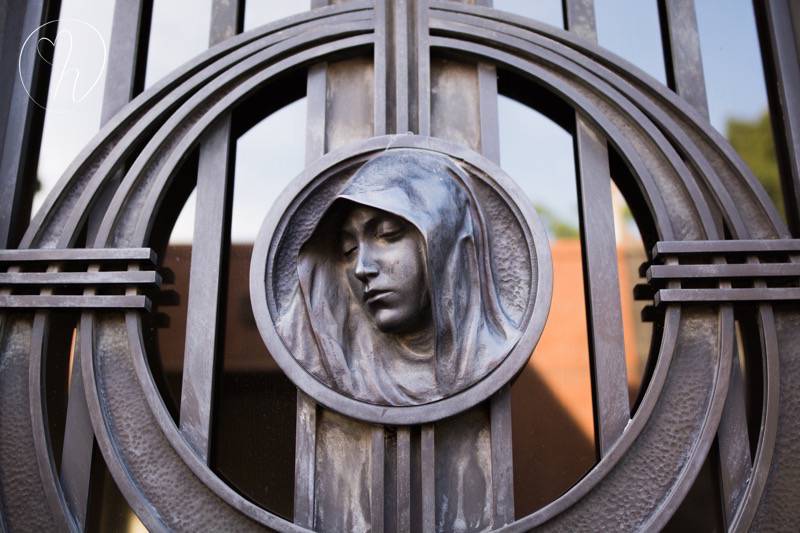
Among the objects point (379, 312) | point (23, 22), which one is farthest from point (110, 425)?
point (23, 22)

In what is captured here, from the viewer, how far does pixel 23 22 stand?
435cm

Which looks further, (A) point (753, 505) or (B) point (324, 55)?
(B) point (324, 55)

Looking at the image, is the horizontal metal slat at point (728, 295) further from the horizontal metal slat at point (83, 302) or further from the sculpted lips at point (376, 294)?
the horizontal metal slat at point (83, 302)

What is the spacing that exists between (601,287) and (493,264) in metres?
0.48

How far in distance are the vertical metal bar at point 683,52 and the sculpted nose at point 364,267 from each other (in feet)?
5.57

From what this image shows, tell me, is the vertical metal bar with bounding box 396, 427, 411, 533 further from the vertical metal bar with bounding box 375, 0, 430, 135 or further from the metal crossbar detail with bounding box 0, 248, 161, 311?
the vertical metal bar with bounding box 375, 0, 430, 135

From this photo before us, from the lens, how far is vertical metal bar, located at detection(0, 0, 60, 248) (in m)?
4.02

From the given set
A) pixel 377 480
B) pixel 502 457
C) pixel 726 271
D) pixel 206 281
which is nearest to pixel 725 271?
pixel 726 271

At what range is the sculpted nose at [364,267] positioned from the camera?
11.6 feet

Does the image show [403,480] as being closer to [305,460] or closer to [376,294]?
[305,460]

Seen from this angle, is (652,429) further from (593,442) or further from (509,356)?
(509,356)

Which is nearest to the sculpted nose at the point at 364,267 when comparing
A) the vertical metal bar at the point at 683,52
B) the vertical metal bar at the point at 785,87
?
the vertical metal bar at the point at 683,52

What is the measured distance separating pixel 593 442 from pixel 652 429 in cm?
29

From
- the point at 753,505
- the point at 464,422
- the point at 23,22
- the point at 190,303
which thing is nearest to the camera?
the point at 753,505
